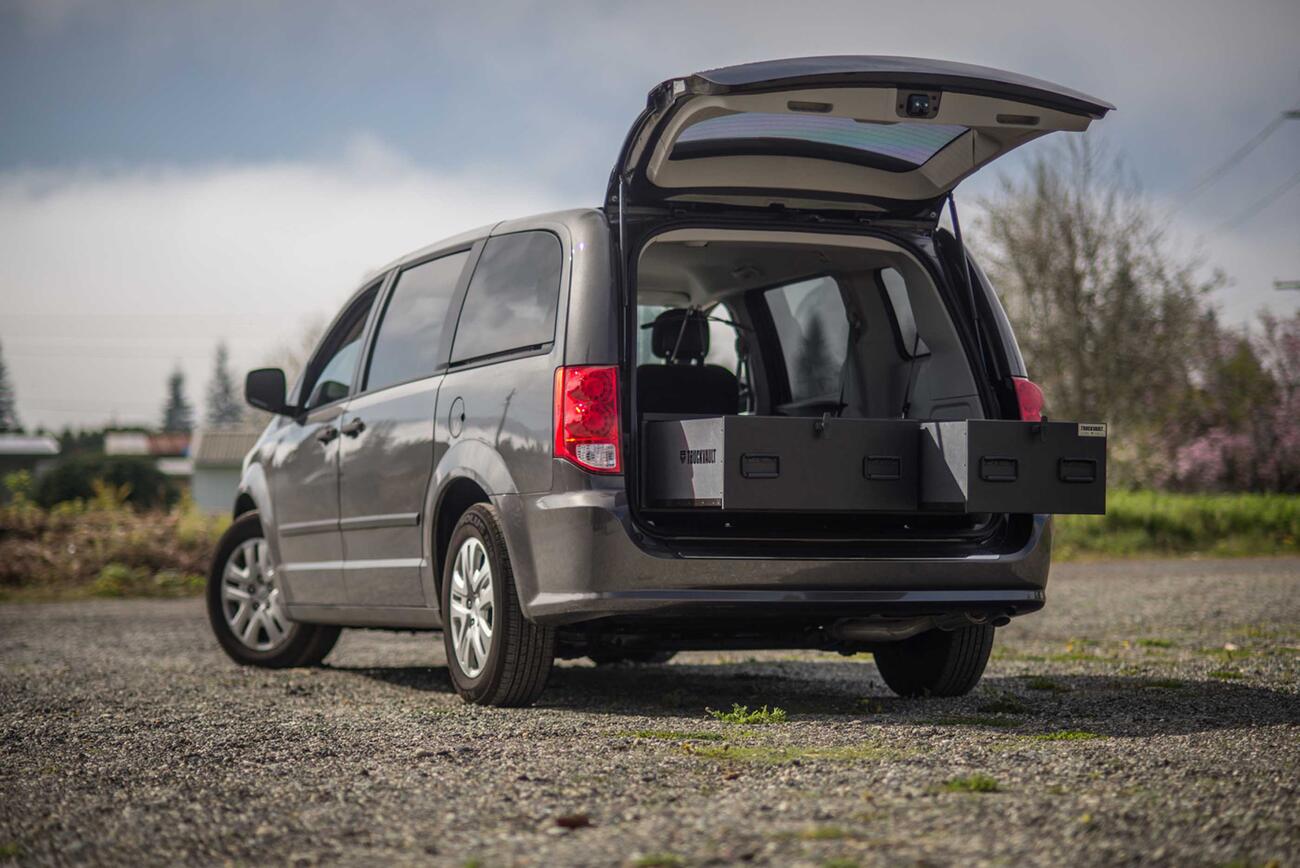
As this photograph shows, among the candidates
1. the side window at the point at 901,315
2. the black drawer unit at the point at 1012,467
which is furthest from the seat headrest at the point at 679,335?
the black drawer unit at the point at 1012,467

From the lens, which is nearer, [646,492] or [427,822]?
[427,822]

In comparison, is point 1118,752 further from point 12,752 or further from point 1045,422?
point 12,752

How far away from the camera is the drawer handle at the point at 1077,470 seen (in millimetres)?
5457

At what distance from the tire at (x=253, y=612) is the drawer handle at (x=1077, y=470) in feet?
14.1

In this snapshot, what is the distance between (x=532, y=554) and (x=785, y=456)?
1016 millimetres

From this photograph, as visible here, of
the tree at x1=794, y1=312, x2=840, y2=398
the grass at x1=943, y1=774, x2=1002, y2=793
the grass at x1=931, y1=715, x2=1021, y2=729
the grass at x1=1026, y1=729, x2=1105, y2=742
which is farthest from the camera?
the tree at x1=794, y1=312, x2=840, y2=398

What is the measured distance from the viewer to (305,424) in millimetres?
7750

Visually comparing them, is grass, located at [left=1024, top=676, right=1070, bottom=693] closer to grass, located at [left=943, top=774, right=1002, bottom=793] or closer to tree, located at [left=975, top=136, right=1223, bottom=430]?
grass, located at [left=943, top=774, right=1002, bottom=793]

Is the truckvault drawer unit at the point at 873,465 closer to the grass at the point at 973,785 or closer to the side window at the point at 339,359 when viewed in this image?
the grass at the point at 973,785

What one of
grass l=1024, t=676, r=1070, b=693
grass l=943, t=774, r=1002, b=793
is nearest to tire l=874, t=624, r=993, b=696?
grass l=1024, t=676, r=1070, b=693

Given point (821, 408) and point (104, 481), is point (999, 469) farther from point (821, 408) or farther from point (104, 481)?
point (104, 481)

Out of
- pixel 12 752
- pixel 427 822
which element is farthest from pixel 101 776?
pixel 427 822

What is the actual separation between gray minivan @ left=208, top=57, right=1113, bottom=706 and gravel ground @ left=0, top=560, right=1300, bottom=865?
42cm

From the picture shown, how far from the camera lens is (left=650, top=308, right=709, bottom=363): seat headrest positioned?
7156 mm
